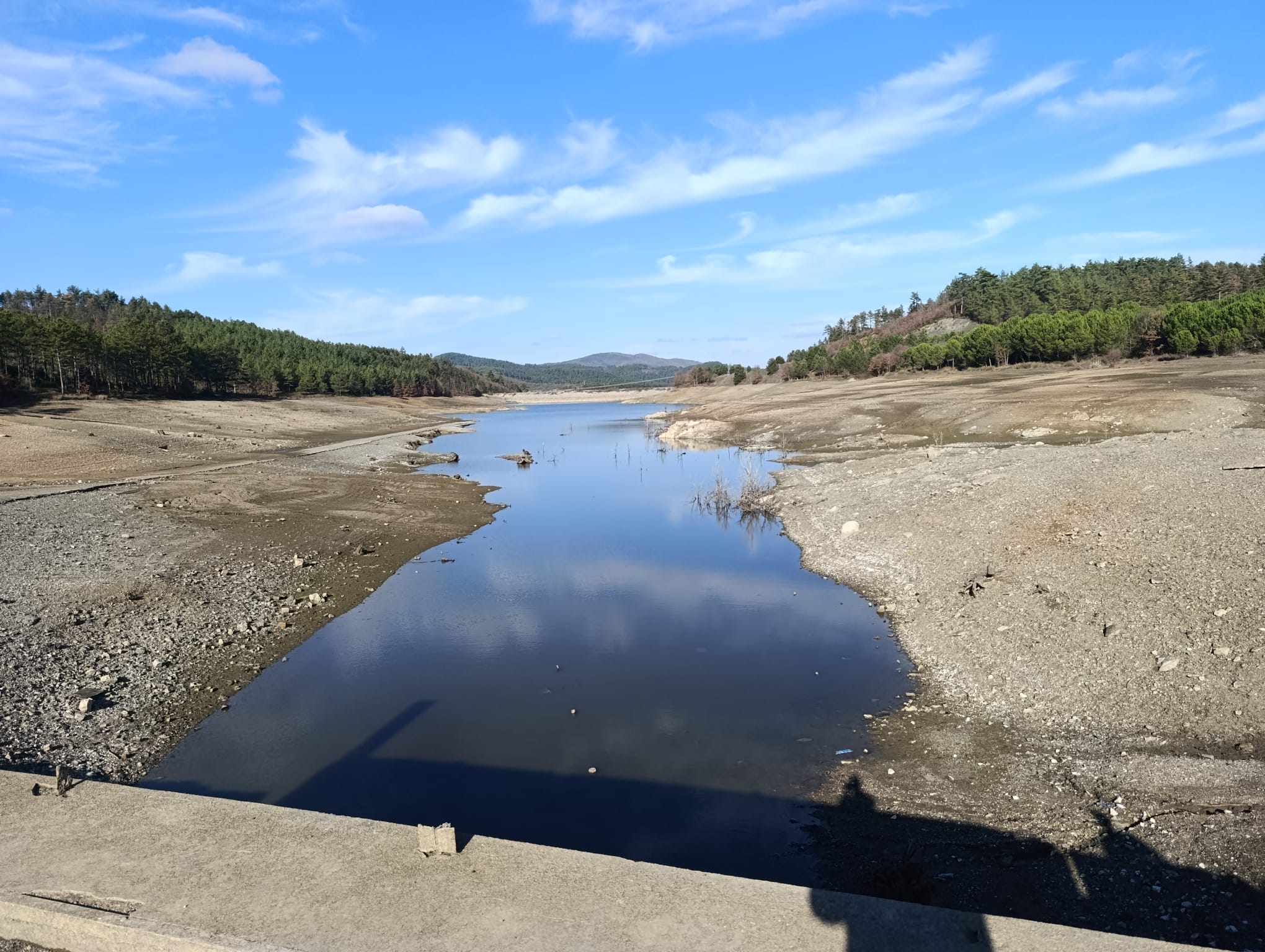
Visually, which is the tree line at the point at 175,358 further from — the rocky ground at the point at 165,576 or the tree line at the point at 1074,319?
the tree line at the point at 1074,319

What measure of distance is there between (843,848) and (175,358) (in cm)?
8611

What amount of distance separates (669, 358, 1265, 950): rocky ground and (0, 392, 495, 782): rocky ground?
398 inches

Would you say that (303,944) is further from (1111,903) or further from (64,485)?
(64,485)

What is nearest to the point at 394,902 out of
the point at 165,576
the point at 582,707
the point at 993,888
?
the point at 993,888

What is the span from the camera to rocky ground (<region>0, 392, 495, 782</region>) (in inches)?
Answer: 432

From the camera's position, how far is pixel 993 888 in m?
6.96

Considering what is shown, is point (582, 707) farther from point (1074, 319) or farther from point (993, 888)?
point (1074, 319)

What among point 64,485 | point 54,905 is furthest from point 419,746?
point 64,485

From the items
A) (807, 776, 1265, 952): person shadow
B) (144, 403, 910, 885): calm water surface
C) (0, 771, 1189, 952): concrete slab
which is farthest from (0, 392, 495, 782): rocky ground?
(807, 776, 1265, 952): person shadow

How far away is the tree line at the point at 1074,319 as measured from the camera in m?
60.9

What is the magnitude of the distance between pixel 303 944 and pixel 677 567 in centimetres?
1579

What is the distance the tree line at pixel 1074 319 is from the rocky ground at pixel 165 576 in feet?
197

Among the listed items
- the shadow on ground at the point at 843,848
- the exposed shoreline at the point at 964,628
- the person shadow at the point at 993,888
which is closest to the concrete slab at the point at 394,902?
the person shadow at the point at 993,888

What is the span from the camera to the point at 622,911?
589 centimetres
